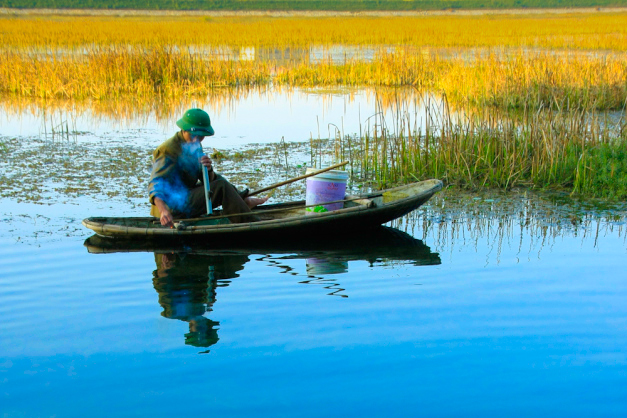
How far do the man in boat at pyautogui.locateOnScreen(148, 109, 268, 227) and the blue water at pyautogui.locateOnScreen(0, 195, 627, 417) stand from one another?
1.30ft

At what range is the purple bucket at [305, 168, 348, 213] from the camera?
5461 millimetres

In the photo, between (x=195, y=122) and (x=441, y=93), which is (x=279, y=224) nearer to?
(x=195, y=122)

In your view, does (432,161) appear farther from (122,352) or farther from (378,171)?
(122,352)

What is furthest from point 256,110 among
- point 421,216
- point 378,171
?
point 421,216

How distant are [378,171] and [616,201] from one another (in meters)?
2.38

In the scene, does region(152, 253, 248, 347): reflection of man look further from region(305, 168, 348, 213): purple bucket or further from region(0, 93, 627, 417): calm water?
region(305, 168, 348, 213): purple bucket

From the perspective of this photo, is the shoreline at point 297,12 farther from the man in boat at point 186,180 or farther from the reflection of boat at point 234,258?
the reflection of boat at point 234,258

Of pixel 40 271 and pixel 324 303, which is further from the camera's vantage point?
pixel 40 271

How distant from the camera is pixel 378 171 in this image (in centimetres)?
753

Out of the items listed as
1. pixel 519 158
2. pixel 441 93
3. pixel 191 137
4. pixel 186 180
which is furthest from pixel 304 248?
pixel 441 93

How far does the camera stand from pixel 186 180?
5383 mm

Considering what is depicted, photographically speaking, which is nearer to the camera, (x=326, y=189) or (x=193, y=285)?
(x=193, y=285)

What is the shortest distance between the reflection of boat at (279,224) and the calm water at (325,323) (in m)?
0.12

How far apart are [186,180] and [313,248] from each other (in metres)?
1.11
